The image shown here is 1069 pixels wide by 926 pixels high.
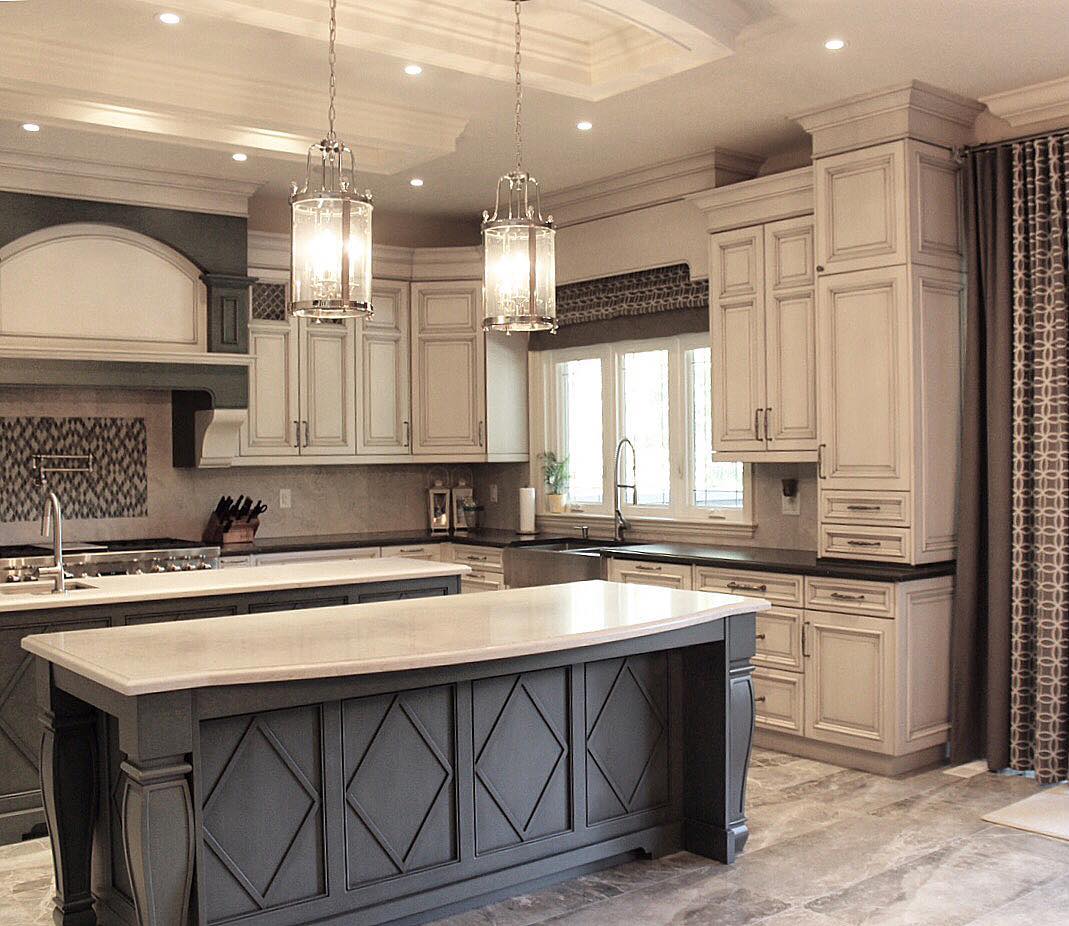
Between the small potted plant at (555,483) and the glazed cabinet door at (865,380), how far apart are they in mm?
2160

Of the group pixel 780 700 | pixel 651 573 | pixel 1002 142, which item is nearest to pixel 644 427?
pixel 651 573

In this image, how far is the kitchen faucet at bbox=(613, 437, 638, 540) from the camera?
20.9 feet

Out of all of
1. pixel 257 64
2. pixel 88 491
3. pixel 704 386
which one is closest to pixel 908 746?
pixel 704 386

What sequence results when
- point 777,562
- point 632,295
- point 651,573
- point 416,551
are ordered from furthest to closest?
1. point 416,551
2. point 632,295
3. point 651,573
4. point 777,562

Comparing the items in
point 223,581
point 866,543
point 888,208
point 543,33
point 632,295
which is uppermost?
point 543,33

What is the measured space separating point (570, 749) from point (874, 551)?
6.50 feet

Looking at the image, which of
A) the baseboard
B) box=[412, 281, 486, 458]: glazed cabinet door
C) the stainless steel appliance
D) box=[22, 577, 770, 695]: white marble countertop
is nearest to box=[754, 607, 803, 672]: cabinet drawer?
the baseboard

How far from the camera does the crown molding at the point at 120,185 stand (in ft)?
17.5

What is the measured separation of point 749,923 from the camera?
326cm

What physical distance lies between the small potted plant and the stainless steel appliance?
2.11 metres

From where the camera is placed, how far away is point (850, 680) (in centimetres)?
478

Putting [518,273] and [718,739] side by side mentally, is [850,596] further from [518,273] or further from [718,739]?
[518,273]

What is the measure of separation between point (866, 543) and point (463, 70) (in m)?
2.60

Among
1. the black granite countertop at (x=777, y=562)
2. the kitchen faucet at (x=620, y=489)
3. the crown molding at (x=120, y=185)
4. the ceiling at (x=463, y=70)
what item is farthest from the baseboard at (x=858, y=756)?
the crown molding at (x=120, y=185)
